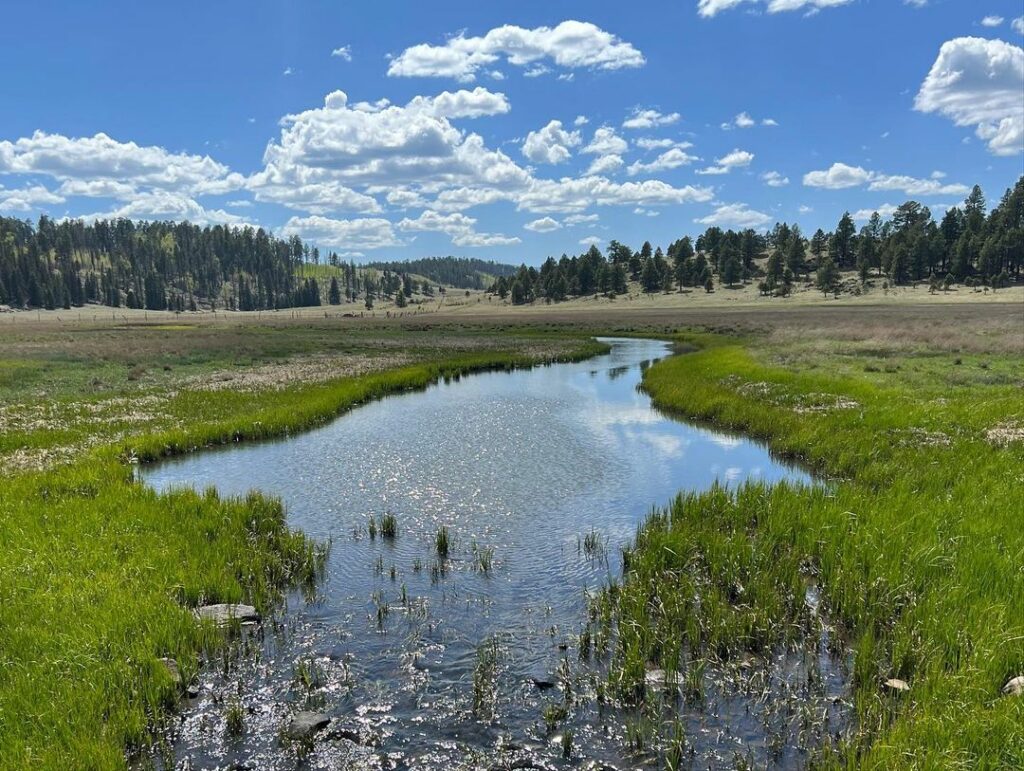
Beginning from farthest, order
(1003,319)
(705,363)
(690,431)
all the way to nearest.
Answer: (1003,319)
(705,363)
(690,431)

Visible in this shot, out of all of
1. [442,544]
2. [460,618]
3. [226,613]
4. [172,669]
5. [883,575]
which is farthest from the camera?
[442,544]

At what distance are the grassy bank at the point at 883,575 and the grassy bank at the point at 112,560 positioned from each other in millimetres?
7126

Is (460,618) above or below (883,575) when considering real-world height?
below

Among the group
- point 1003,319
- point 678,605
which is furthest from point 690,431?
point 1003,319

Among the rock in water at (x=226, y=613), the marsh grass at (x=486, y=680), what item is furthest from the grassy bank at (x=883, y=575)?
the rock in water at (x=226, y=613)

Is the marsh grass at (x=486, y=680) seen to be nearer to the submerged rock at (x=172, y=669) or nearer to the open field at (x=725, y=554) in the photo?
the open field at (x=725, y=554)

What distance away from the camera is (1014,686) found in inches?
314

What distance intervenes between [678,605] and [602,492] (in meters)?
8.74

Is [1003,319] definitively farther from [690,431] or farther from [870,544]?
[870,544]

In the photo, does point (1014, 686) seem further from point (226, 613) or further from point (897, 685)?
point (226, 613)

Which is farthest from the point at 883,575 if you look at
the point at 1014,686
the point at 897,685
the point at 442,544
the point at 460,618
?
the point at 442,544

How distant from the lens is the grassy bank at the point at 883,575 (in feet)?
25.6

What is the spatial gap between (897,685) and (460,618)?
287 inches

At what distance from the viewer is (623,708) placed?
29.3ft
